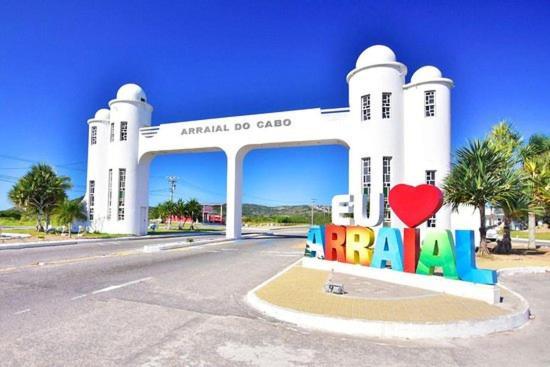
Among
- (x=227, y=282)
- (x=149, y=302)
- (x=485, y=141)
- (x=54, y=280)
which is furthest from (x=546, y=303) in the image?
(x=54, y=280)

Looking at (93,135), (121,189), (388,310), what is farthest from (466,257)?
(93,135)

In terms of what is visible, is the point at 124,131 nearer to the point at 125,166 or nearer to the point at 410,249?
the point at 125,166

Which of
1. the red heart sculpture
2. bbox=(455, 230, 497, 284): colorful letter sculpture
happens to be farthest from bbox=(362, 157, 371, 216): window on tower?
bbox=(455, 230, 497, 284): colorful letter sculpture

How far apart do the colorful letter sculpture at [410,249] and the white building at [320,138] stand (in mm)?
2001

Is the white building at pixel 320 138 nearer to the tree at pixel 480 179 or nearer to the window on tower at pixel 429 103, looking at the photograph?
the window on tower at pixel 429 103

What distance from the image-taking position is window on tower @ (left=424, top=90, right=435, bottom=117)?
895 inches

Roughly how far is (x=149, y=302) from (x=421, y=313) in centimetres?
543

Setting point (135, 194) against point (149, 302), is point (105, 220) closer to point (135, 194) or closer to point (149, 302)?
point (135, 194)

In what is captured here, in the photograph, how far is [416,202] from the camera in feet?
35.2

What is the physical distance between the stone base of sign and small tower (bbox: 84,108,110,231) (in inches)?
1036

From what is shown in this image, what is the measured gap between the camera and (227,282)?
11031 millimetres

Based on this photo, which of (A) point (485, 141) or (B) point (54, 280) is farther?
(A) point (485, 141)

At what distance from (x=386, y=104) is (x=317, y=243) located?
12237mm

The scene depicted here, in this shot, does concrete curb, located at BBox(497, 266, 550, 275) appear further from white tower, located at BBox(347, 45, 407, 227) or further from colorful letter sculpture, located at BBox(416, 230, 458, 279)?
white tower, located at BBox(347, 45, 407, 227)
